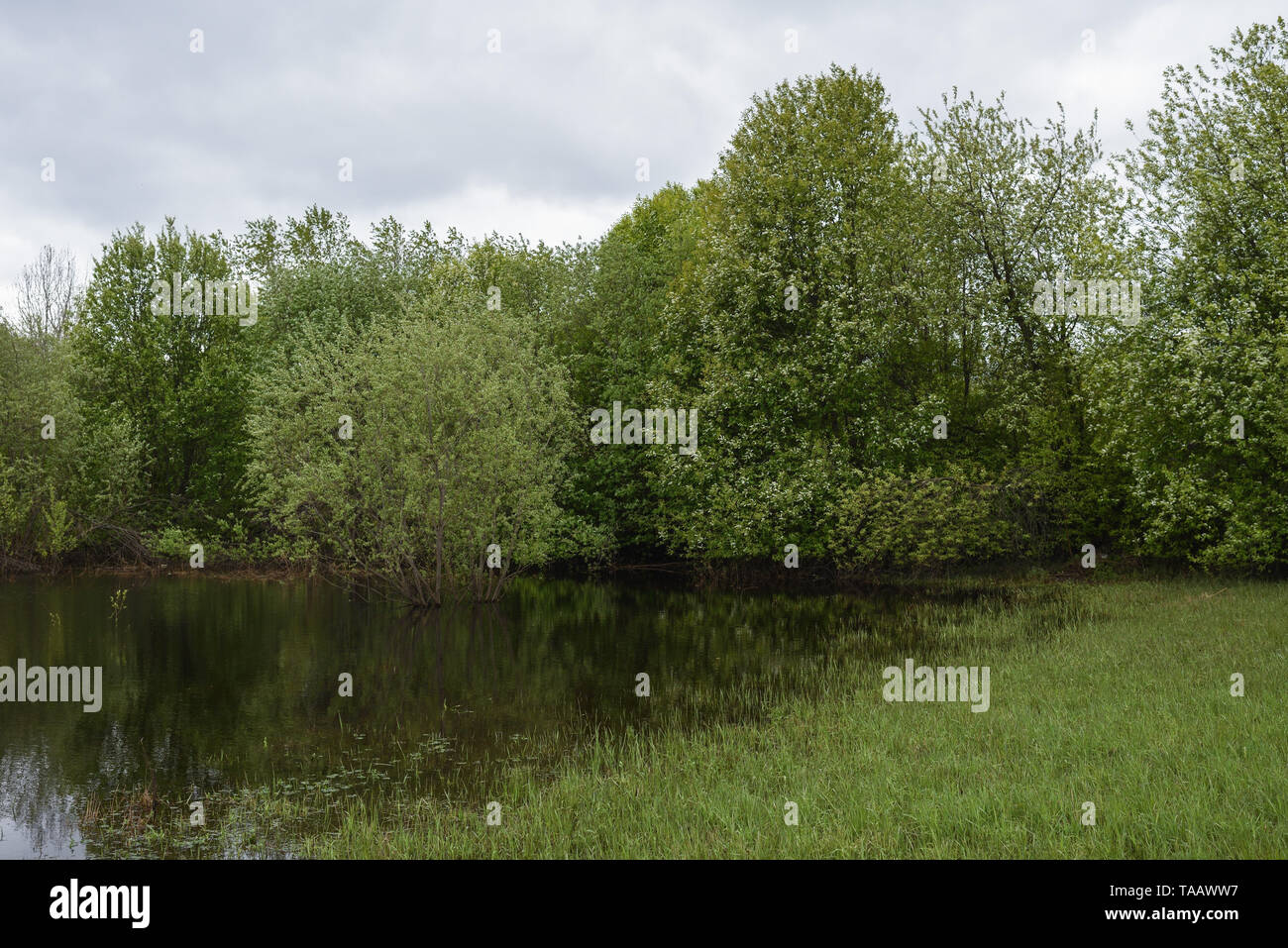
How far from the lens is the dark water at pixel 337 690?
11.8 m

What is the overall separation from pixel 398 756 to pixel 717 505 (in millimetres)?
24193

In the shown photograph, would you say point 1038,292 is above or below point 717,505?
above

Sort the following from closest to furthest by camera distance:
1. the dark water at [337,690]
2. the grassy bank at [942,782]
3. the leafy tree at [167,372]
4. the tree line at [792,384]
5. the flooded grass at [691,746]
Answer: the grassy bank at [942,782], the flooded grass at [691,746], the dark water at [337,690], the tree line at [792,384], the leafy tree at [167,372]

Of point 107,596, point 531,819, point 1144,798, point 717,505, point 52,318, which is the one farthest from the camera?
point 52,318

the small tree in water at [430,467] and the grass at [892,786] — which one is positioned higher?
the small tree in water at [430,467]

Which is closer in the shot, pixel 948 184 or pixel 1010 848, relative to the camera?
pixel 1010 848

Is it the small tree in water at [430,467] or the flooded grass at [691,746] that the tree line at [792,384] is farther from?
the flooded grass at [691,746]

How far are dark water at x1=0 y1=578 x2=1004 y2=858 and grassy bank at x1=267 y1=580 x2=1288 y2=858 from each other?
4.83ft

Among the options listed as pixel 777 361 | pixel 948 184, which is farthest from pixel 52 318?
pixel 948 184

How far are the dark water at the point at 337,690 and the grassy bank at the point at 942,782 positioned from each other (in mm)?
1473

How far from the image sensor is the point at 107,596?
33.8 metres

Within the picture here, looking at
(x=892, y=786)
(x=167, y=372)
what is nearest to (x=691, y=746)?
(x=892, y=786)

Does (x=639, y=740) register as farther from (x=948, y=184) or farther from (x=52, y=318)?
(x=52, y=318)

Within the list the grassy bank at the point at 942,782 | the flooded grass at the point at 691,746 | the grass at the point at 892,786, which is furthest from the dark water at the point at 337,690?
the grassy bank at the point at 942,782
